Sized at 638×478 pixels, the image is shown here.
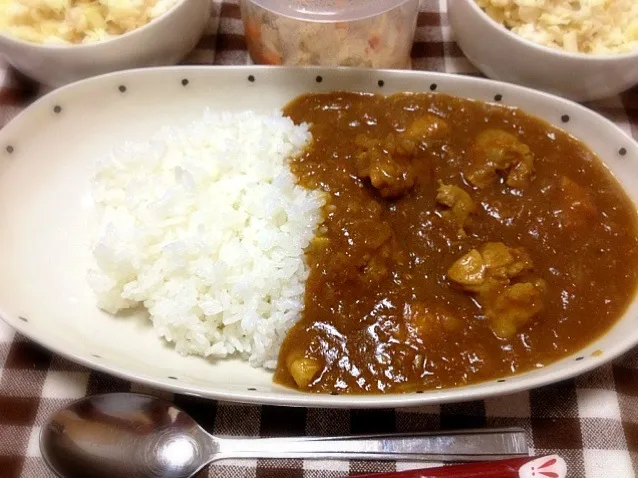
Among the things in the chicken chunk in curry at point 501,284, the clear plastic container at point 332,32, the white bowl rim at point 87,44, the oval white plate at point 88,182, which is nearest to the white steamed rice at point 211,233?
the oval white plate at point 88,182

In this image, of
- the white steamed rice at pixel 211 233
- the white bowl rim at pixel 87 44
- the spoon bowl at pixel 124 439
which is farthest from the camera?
the white bowl rim at pixel 87 44

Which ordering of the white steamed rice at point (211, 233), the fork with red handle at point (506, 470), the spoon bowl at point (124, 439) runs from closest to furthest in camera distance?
1. the fork with red handle at point (506, 470)
2. the spoon bowl at point (124, 439)
3. the white steamed rice at point (211, 233)

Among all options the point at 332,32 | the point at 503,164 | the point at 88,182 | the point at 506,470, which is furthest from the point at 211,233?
the point at 506,470

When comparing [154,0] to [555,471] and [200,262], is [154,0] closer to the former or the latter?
[200,262]

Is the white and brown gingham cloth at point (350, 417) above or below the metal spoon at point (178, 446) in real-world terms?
below

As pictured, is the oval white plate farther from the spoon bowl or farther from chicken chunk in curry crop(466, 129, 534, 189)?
chicken chunk in curry crop(466, 129, 534, 189)

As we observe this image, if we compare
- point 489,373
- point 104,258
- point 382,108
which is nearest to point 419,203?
point 382,108

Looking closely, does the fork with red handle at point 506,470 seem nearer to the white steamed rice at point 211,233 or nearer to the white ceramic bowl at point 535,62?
the white steamed rice at point 211,233
